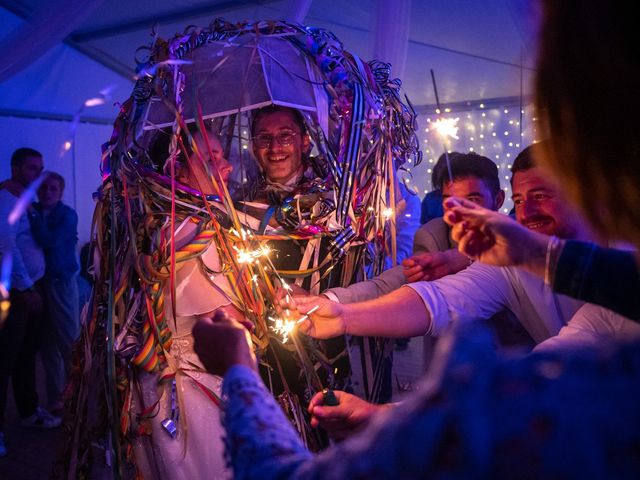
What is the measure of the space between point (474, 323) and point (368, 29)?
500 cm

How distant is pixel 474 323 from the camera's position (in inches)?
25.8

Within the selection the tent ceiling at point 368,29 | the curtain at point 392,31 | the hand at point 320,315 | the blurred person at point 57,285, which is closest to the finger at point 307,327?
the hand at point 320,315

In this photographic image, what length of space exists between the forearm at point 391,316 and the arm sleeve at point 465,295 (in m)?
0.03

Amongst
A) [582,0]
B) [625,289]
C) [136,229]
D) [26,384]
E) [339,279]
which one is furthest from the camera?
[26,384]

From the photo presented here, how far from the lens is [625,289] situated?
958mm

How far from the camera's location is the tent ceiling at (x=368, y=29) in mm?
4520

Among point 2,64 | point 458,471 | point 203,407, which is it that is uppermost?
point 2,64

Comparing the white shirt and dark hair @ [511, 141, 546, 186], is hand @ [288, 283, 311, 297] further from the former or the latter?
dark hair @ [511, 141, 546, 186]

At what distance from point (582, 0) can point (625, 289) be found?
55 cm

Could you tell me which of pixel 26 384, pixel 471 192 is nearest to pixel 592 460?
pixel 471 192

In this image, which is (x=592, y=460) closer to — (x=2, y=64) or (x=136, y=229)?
(x=136, y=229)

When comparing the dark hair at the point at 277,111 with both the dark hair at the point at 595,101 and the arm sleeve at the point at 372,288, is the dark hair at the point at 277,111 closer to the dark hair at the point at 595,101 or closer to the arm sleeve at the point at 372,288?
the arm sleeve at the point at 372,288

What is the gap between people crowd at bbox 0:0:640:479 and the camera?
53cm

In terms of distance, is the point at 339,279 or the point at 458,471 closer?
the point at 458,471
